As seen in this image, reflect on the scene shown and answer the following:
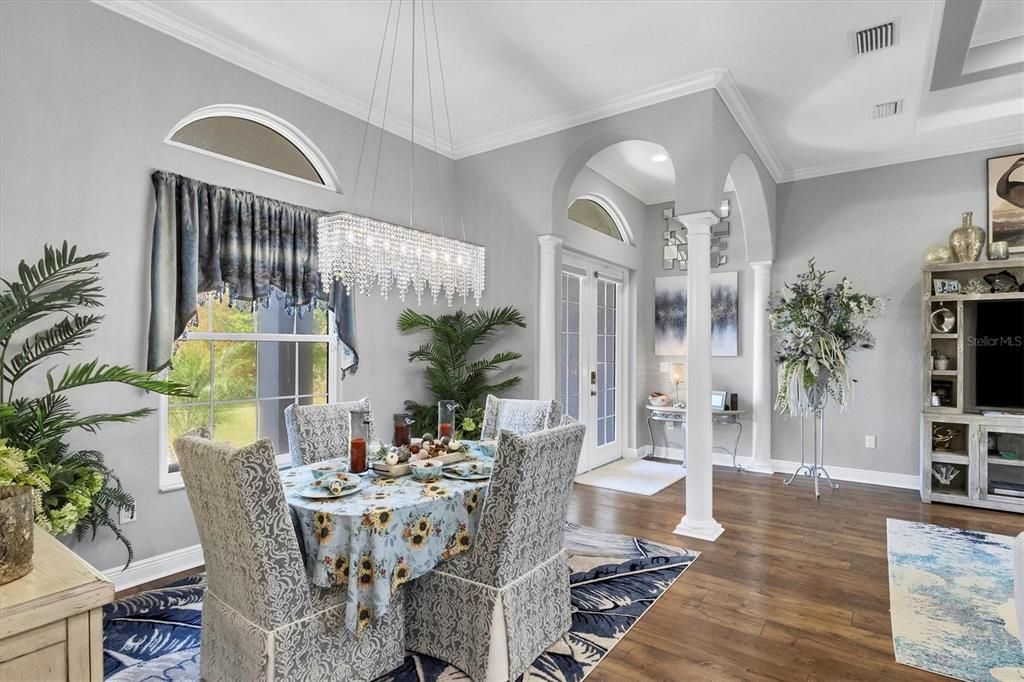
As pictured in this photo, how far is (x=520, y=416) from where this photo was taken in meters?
3.50

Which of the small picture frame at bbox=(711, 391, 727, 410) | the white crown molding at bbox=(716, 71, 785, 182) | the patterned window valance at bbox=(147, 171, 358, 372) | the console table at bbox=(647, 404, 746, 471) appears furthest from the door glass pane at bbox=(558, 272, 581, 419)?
the patterned window valance at bbox=(147, 171, 358, 372)

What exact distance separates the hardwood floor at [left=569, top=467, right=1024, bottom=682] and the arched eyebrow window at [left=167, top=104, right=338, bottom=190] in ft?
10.7

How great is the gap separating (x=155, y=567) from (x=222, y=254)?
183 centimetres

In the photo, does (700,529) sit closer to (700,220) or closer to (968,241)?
(700,220)

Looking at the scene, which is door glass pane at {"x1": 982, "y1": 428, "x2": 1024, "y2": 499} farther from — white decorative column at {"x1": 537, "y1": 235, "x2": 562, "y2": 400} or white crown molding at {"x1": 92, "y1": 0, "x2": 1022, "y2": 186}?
white decorative column at {"x1": 537, "y1": 235, "x2": 562, "y2": 400}

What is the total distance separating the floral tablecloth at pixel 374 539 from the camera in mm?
1891

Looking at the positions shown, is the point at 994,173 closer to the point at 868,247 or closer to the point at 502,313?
the point at 868,247

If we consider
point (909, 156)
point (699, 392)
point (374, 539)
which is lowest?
point (374, 539)

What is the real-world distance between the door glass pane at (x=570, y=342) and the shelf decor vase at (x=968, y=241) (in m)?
3.24

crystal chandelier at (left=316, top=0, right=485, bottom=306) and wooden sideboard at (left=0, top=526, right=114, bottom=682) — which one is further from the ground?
crystal chandelier at (left=316, top=0, right=485, bottom=306)

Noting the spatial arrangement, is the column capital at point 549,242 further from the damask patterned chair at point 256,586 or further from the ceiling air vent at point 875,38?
the damask patterned chair at point 256,586

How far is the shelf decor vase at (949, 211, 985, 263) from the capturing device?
4.53m

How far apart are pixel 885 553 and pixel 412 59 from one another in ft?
14.4

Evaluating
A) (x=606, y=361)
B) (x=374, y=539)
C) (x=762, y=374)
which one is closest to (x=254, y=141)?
(x=374, y=539)
